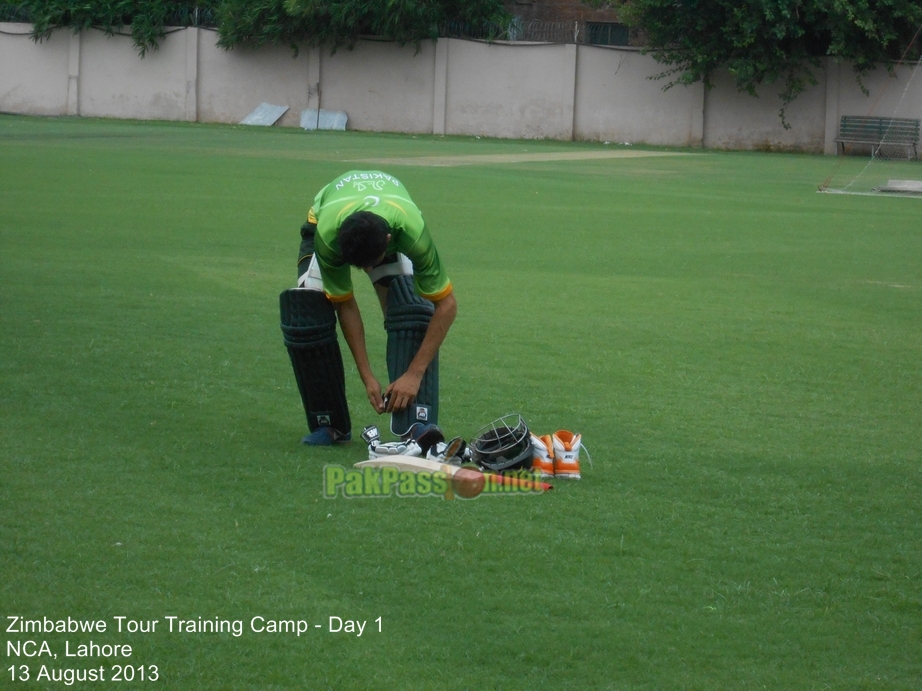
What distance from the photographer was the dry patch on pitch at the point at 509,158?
80.0 ft

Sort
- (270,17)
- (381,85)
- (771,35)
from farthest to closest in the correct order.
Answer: (381,85), (270,17), (771,35)

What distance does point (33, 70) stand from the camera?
138ft

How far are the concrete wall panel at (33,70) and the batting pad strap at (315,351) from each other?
39.8 meters

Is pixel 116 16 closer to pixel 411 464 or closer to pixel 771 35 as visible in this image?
pixel 771 35

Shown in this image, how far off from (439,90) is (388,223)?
118 ft

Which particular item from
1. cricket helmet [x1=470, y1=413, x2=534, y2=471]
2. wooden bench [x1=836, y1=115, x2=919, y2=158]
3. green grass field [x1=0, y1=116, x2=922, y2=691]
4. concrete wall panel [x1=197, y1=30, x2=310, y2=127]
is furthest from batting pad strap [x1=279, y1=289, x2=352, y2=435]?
concrete wall panel [x1=197, y1=30, x2=310, y2=127]

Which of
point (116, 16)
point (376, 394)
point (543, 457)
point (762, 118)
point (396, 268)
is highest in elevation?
point (116, 16)

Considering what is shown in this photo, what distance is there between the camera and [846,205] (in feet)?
61.9

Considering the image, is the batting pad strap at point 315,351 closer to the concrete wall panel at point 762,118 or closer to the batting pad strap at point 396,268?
the batting pad strap at point 396,268

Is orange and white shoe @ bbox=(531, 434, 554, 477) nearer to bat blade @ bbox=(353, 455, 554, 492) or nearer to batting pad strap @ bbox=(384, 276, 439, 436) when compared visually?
bat blade @ bbox=(353, 455, 554, 492)

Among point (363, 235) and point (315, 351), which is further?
point (315, 351)

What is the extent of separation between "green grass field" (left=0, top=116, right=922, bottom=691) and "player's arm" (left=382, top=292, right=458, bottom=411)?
43cm

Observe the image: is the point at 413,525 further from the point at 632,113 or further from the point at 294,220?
the point at 632,113

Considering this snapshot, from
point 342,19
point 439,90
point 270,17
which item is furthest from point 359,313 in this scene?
point 270,17
